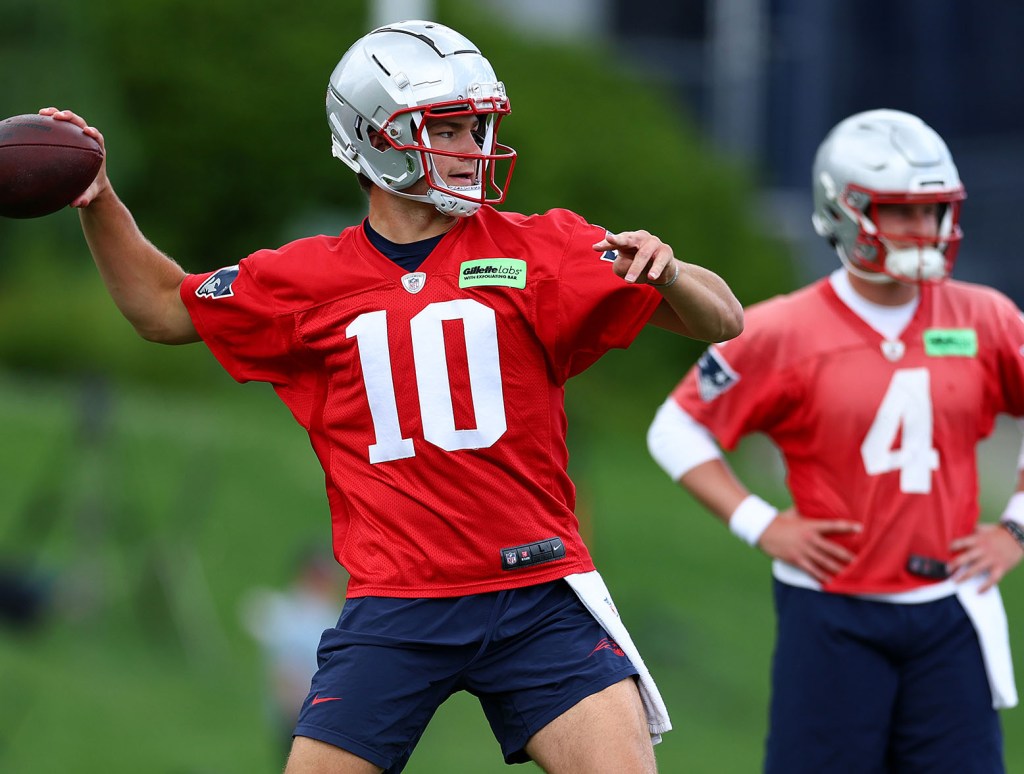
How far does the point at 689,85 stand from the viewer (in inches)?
982

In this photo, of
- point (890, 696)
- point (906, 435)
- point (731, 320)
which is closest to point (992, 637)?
point (890, 696)

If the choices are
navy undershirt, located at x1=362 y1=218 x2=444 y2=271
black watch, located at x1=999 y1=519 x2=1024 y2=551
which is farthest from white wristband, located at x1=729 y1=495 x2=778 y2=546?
navy undershirt, located at x1=362 y1=218 x2=444 y2=271

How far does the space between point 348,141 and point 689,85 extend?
67.7 feet

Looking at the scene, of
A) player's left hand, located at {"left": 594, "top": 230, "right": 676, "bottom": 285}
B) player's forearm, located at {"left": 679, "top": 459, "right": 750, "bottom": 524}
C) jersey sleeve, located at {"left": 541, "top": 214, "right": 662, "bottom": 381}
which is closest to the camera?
player's left hand, located at {"left": 594, "top": 230, "right": 676, "bottom": 285}

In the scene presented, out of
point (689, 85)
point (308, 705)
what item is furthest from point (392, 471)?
point (689, 85)

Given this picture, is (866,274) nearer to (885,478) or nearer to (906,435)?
(906,435)

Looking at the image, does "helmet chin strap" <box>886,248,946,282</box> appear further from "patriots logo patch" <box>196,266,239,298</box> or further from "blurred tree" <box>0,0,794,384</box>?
"blurred tree" <box>0,0,794,384</box>

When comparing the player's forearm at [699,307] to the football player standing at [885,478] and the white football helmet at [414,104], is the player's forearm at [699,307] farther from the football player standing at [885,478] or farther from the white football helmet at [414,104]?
the football player standing at [885,478]

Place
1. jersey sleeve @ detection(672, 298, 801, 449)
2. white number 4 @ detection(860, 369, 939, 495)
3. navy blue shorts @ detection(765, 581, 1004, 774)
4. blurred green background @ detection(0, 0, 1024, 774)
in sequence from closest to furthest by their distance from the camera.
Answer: navy blue shorts @ detection(765, 581, 1004, 774) < white number 4 @ detection(860, 369, 939, 495) < jersey sleeve @ detection(672, 298, 801, 449) < blurred green background @ detection(0, 0, 1024, 774)

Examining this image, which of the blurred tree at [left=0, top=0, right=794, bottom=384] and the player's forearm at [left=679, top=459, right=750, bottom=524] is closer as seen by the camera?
the player's forearm at [left=679, top=459, right=750, bottom=524]

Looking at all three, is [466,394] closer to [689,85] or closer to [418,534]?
[418,534]

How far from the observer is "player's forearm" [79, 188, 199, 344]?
4816 millimetres

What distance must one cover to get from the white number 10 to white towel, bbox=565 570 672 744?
1.42 ft

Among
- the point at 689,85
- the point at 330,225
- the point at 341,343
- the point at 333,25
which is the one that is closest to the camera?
the point at 341,343
